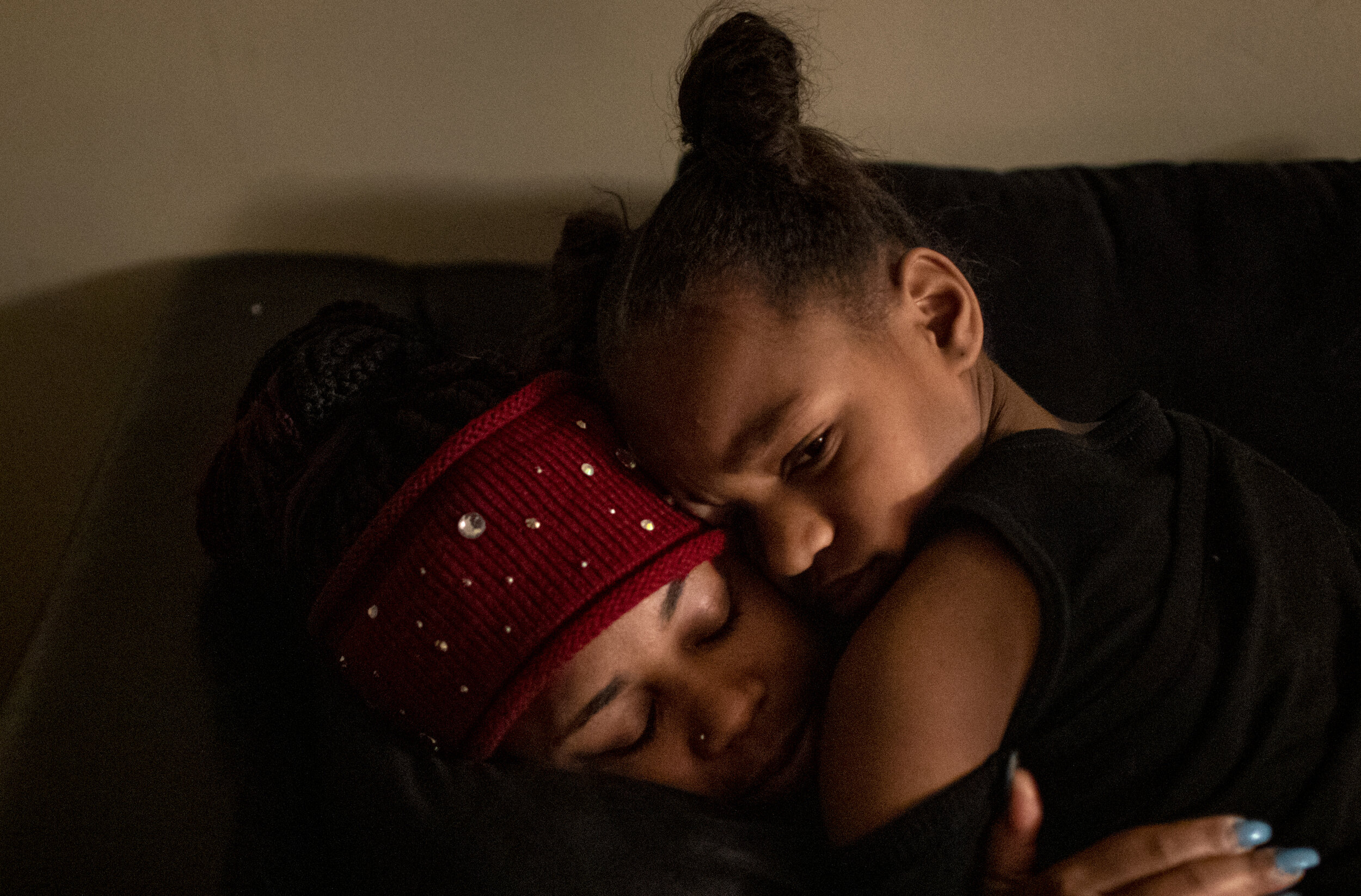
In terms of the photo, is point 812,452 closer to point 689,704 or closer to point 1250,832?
point 689,704

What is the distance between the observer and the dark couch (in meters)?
0.71

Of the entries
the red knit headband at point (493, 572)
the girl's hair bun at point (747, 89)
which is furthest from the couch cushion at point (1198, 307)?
the red knit headband at point (493, 572)

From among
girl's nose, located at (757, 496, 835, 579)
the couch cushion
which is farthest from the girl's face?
the couch cushion

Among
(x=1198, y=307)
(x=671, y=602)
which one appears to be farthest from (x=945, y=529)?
(x=1198, y=307)

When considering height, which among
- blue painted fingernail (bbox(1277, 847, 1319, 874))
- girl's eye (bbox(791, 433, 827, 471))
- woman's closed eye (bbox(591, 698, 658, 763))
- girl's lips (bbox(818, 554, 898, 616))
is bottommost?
blue painted fingernail (bbox(1277, 847, 1319, 874))

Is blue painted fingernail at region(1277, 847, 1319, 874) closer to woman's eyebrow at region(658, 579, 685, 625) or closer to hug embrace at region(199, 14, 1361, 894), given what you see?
hug embrace at region(199, 14, 1361, 894)

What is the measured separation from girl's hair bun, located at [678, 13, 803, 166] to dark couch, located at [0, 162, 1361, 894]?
12.8 inches

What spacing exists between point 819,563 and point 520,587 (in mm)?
242

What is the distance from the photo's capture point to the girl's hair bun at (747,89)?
77cm

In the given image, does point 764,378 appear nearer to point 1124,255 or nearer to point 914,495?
point 914,495

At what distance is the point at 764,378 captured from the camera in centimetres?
74

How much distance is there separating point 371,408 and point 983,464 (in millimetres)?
491

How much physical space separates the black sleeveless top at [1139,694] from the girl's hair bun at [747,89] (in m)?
0.31

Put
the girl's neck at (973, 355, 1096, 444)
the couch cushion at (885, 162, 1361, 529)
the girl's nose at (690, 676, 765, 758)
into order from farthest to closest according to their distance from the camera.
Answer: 1. the couch cushion at (885, 162, 1361, 529)
2. the girl's neck at (973, 355, 1096, 444)
3. the girl's nose at (690, 676, 765, 758)
